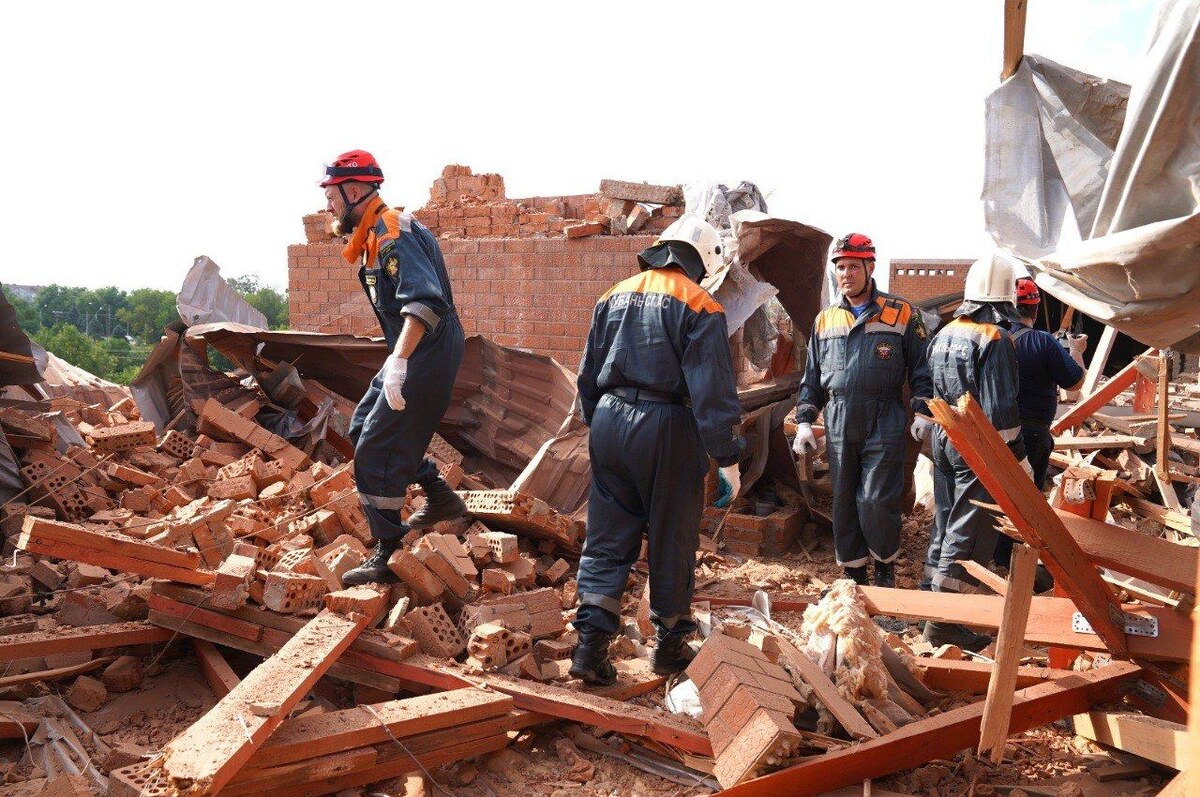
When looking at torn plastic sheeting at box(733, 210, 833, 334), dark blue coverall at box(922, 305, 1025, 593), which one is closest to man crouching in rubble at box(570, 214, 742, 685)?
dark blue coverall at box(922, 305, 1025, 593)

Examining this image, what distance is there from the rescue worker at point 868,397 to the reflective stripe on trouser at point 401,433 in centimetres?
220

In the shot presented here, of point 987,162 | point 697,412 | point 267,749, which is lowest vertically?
point 267,749

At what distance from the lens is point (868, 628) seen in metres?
3.45

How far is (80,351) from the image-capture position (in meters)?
40.1

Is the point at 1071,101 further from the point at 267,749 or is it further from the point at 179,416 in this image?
the point at 179,416

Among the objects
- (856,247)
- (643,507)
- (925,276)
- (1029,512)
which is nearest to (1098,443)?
(856,247)

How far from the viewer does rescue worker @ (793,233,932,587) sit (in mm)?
4965

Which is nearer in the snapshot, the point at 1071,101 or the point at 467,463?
the point at 1071,101

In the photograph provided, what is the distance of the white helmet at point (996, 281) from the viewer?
4.82m

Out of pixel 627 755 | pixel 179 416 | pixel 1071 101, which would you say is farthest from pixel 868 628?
pixel 179 416

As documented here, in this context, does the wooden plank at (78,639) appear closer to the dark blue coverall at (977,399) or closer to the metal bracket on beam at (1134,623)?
the metal bracket on beam at (1134,623)

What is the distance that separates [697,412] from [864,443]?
5.86 feet

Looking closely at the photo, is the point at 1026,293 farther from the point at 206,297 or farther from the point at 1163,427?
the point at 206,297

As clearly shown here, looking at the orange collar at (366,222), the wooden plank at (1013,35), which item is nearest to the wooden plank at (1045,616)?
the wooden plank at (1013,35)
